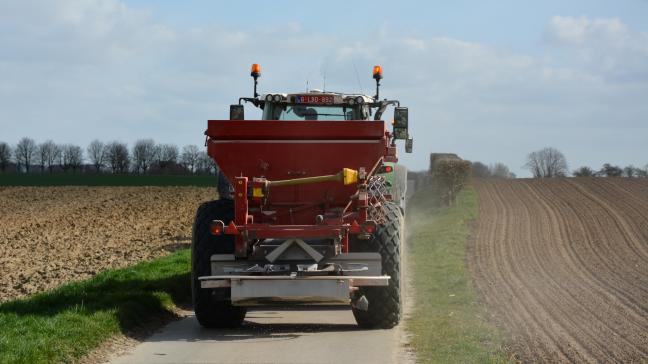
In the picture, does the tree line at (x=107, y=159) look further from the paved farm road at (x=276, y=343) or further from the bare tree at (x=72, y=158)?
the paved farm road at (x=276, y=343)

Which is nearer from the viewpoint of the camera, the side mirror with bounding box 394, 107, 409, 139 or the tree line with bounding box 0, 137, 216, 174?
the side mirror with bounding box 394, 107, 409, 139

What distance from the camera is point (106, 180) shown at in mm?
66062

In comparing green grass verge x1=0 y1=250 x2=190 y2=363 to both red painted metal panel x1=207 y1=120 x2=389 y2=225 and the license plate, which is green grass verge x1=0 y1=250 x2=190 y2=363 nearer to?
red painted metal panel x1=207 y1=120 x2=389 y2=225

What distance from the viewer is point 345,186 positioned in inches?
456

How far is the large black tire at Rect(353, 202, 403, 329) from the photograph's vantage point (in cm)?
1145

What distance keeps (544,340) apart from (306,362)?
124 inches

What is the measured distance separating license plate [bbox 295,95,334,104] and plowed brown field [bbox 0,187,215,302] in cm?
576

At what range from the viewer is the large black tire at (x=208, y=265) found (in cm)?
1152

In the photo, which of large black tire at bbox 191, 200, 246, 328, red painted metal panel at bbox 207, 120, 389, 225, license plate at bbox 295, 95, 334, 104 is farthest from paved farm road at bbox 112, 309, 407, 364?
license plate at bbox 295, 95, 334, 104

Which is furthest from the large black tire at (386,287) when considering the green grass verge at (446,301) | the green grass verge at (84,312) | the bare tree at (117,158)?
the bare tree at (117,158)

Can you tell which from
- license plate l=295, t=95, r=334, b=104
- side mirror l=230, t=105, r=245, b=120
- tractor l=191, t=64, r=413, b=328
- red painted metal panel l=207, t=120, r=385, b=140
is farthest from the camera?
license plate l=295, t=95, r=334, b=104

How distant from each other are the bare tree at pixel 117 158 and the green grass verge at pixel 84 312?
2529 inches

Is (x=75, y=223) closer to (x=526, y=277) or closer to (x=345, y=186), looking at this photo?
(x=526, y=277)

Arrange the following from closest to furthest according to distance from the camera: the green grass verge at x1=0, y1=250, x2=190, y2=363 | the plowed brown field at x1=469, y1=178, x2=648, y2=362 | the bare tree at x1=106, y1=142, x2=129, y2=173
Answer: the green grass verge at x1=0, y1=250, x2=190, y2=363 < the plowed brown field at x1=469, y1=178, x2=648, y2=362 < the bare tree at x1=106, y1=142, x2=129, y2=173
